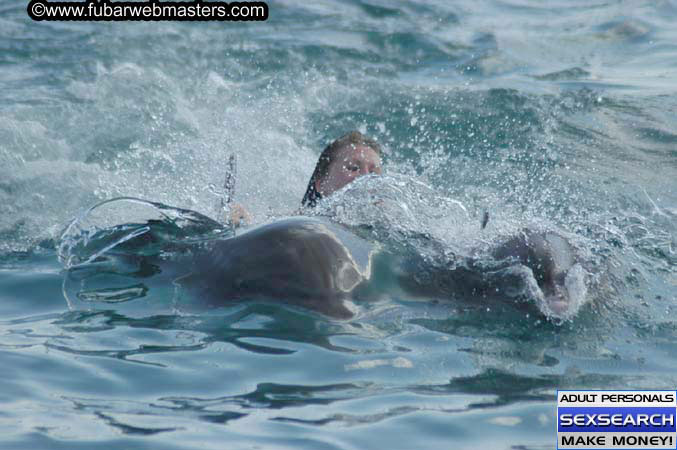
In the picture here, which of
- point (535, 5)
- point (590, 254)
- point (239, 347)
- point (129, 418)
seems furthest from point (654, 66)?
point (129, 418)

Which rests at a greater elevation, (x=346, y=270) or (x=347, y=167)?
(x=347, y=167)

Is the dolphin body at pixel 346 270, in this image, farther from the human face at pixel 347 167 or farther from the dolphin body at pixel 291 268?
the human face at pixel 347 167

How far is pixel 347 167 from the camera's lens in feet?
21.7

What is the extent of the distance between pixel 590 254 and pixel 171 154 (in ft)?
13.4

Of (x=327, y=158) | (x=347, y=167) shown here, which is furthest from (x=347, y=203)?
(x=327, y=158)

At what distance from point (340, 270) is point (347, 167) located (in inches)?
86.1

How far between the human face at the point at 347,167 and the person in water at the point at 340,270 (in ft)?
5.44

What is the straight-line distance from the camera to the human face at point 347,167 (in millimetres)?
6543

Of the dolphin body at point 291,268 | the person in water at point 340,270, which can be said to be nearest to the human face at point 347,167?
the person in water at point 340,270

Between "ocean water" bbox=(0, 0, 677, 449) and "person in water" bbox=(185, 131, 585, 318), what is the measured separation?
0.11 metres

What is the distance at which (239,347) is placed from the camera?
4113mm

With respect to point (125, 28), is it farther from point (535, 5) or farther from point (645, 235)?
point (645, 235)

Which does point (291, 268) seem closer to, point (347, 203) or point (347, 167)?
point (347, 203)

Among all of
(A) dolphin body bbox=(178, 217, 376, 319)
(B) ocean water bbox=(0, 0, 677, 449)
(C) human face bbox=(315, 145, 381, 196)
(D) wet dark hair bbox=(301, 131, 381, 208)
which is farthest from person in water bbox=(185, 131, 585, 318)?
(D) wet dark hair bbox=(301, 131, 381, 208)
